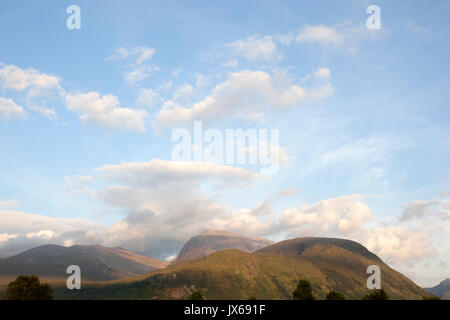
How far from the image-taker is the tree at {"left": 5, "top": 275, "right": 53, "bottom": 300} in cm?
9831

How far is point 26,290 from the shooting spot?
99062 millimetres

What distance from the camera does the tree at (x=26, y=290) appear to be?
98.3 metres

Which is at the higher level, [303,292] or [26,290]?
[26,290]

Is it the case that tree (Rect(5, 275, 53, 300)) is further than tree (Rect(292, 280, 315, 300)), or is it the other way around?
tree (Rect(292, 280, 315, 300))

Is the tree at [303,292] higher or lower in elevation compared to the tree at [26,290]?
lower

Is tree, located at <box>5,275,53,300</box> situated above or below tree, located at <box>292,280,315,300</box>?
above

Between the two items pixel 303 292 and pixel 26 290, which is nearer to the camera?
pixel 26 290

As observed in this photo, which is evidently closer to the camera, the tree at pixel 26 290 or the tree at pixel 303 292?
the tree at pixel 26 290
